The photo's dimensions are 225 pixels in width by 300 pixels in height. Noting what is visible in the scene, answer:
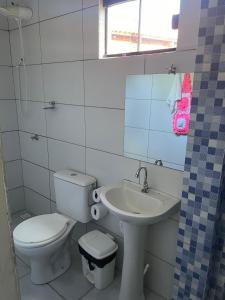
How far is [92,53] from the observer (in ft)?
5.66


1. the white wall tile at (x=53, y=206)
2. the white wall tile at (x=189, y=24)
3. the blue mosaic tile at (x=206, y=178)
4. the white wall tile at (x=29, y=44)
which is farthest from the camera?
the white wall tile at (x=53, y=206)

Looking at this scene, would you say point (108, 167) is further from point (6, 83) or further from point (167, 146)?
point (6, 83)

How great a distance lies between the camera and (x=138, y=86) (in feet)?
5.06

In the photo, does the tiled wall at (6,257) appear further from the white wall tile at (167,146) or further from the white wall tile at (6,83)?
the white wall tile at (6,83)

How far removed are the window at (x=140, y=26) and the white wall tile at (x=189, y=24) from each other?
75mm

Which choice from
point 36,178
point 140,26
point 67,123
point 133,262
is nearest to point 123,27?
point 140,26

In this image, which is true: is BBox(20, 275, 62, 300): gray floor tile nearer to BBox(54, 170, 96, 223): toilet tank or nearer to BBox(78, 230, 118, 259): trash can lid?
BBox(78, 230, 118, 259): trash can lid

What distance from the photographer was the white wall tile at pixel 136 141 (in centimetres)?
161

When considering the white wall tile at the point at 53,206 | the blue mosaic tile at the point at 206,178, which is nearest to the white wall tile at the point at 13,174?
the white wall tile at the point at 53,206

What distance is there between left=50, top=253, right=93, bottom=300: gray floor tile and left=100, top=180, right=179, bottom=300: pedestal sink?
0.33m

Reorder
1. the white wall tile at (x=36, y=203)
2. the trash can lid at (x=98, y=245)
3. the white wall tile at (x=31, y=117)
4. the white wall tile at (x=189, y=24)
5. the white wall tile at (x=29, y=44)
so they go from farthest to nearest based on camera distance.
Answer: the white wall tile at (x=36, y=203), the white wall tile at (x=31, y=117), the white wall tile at (x=29, y=44), the trash can lid at (x=98, y=245), the white wall tile at (x=189, y=24)

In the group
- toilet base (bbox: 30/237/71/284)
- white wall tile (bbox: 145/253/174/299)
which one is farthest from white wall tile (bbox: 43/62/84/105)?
white wall tile (bbox: 145/253/174/299)

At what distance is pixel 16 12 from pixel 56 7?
1.04 feet

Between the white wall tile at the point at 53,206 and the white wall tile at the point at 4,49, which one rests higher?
the white wall tile at the point at 4,49
